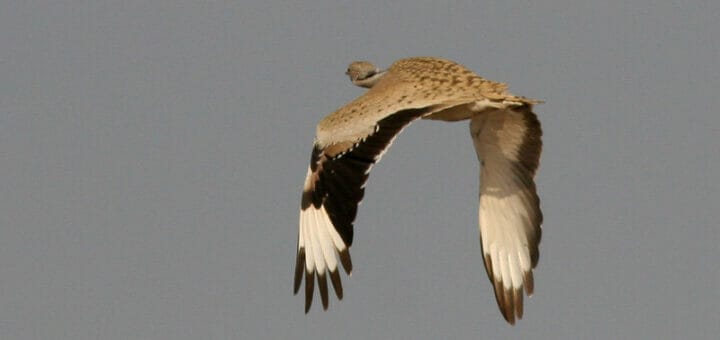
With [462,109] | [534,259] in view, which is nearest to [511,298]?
[534,259]

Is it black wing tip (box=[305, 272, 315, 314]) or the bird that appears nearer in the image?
the bird

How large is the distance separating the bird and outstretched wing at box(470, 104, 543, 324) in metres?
0.01

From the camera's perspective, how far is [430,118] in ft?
91.8

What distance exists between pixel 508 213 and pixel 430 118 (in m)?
2.40

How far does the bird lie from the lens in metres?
26.0

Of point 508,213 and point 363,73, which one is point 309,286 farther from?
point 363,73

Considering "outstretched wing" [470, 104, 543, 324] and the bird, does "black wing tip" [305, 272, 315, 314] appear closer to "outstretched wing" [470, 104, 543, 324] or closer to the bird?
the bird

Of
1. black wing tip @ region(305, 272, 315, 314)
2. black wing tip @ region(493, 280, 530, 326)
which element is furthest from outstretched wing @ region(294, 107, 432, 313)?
black wing tip @ region(493, 280, 530, 326)

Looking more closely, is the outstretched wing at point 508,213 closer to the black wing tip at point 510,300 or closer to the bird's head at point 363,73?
the black wing tip at point 510,300

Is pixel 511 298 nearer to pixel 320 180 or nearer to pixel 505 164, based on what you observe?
pixel 505 164

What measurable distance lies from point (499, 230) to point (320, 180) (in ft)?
14.1

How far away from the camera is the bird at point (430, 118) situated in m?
26.0

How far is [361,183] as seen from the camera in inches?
1007

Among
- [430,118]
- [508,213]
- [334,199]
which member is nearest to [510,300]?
[508,213]
